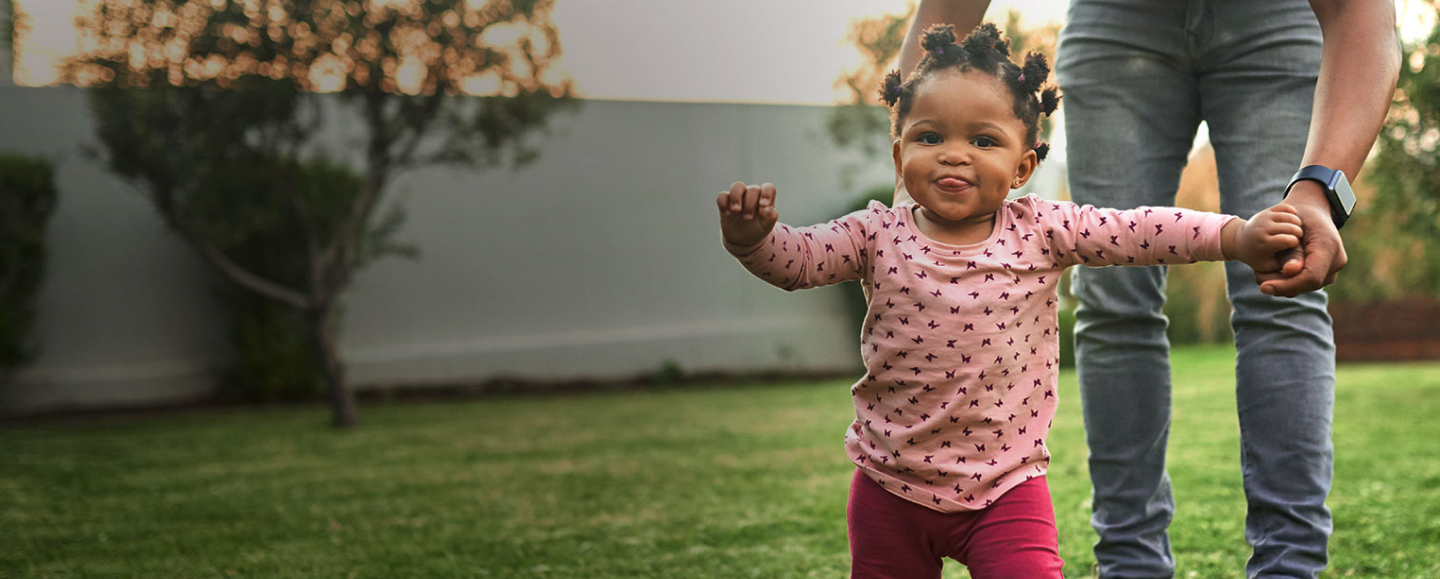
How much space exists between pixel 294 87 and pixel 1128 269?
245 inches

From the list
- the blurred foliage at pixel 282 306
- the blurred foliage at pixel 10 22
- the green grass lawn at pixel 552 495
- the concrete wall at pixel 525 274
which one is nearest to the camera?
the green grass lawn at pixel 552 495

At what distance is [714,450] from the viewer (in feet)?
18.7

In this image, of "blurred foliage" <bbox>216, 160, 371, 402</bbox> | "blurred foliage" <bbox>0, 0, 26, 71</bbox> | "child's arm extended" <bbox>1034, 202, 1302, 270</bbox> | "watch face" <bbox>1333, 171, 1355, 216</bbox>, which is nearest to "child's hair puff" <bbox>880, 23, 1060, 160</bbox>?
"child's arm extended" <bbox>1034, 202, 1302, 270</bbox>

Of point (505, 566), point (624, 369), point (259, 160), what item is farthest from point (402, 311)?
point (505, 566)

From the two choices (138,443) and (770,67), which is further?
(770,67)

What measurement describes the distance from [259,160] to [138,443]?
201 cm

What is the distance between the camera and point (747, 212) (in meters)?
1.42

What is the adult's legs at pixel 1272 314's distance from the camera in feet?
6.30

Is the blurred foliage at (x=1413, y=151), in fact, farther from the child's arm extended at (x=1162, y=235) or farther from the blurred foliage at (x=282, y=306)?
the blurred foliage at (x=282, y=306)

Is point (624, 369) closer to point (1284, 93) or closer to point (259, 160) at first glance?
point (259, 160)

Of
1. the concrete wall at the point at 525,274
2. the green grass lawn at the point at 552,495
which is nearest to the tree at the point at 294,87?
the green grass lawn at the point at 552,495

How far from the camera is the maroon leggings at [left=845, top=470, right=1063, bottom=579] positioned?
1.54m

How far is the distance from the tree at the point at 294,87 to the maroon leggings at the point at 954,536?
625 centimetres

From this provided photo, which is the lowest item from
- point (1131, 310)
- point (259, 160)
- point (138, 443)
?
point (138, 443)
